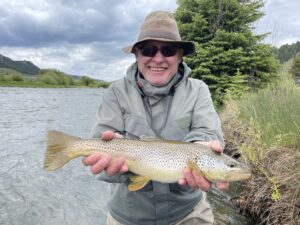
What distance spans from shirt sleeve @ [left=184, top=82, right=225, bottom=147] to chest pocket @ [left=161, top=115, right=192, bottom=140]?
0.18 ft

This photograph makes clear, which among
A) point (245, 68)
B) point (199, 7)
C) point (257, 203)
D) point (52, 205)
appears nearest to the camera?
point (257, 203)

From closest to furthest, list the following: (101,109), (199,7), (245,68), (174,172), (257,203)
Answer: (174,172), (101,109), (257,203), (245,68), (199,7)

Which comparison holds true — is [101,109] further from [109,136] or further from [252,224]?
[252,224]

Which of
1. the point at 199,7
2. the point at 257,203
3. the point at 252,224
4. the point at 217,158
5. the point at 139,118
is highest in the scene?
the point at 199,7

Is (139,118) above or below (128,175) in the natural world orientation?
above

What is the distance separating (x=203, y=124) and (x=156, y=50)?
0.79 m

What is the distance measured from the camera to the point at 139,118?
317 centimetres

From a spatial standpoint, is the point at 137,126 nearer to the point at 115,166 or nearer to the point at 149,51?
the point at 115,166

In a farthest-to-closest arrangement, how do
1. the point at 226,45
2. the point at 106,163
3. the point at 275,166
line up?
the point at 226,45 < the point at 275,166 < the point at 106,163

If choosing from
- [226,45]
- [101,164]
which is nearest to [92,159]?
[101,164]

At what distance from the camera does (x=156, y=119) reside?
3.25 m

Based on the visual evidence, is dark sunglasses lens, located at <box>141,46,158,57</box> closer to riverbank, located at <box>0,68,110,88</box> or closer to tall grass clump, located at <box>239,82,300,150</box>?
tall grass clump, located at <box>239,82,300,150</box>

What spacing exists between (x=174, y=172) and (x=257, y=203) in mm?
3047

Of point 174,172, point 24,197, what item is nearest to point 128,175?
point 174,172
